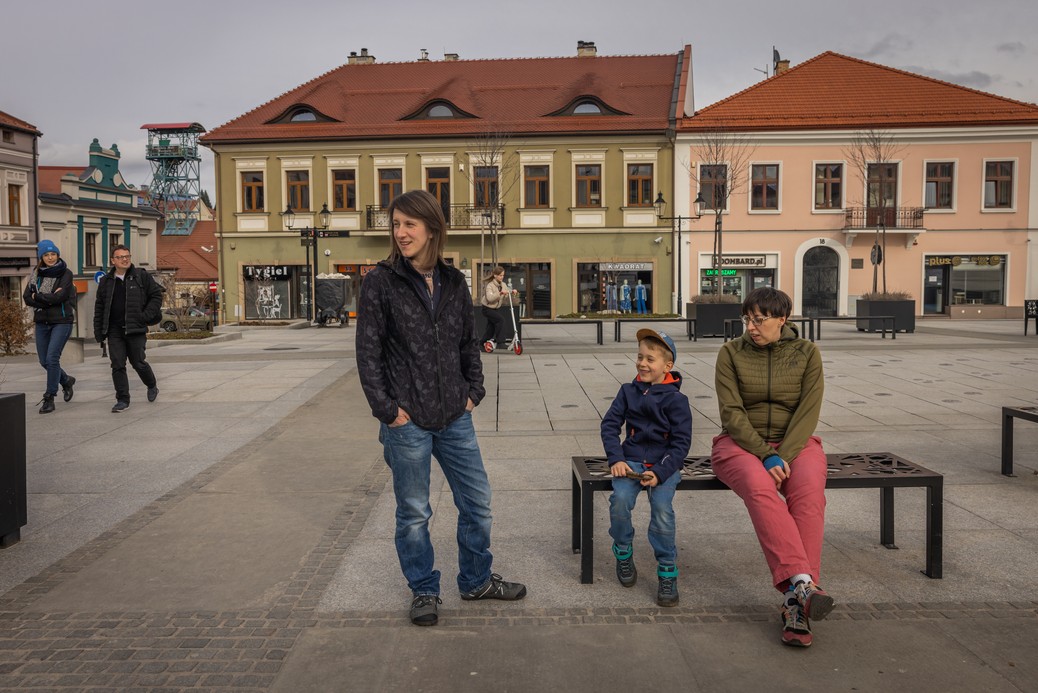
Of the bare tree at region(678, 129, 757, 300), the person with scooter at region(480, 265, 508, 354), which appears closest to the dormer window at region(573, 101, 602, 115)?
the bare tree at region(678, 129, 757, 300)

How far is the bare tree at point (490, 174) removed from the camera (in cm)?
3569

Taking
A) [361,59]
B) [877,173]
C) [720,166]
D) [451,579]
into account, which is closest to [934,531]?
[451,579]

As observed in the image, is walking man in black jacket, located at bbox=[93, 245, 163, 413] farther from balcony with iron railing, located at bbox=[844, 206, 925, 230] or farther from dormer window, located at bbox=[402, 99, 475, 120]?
balcony with iron railing, located at bbox=[844, 206, 925, 230]

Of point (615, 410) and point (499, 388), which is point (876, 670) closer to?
point (615, 410)

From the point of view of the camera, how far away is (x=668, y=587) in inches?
161

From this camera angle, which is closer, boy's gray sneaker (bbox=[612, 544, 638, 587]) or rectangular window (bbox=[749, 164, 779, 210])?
boy's gray sneaker (bbox=[612, 544, 638, 587])

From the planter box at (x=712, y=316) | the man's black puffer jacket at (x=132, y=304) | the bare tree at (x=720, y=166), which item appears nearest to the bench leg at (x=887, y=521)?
the man's black puffer jacket at (x=132, y=304)

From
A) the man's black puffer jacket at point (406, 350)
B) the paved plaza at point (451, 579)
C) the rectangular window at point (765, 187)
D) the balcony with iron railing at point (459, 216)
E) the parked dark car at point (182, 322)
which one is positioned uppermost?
the rectangular window at point (765, 187)

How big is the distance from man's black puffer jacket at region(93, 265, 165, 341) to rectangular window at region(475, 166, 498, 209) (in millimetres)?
26790

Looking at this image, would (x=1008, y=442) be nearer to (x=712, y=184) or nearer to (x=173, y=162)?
(x=712, y=184)

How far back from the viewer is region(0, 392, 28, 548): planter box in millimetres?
4770

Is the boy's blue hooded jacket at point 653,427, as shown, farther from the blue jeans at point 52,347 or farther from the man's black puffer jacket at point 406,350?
the blue jeans at point 52,347

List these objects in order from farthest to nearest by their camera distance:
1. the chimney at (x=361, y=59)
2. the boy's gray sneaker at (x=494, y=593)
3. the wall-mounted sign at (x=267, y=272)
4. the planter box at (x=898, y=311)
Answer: the chimney at (x=361, y=59), the wall-mounted sign at (x=267, y=272), the planter box at (x=898, y=311), the boy's gray sneaker at (x=494, y=593)

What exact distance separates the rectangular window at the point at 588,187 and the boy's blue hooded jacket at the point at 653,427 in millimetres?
32371
